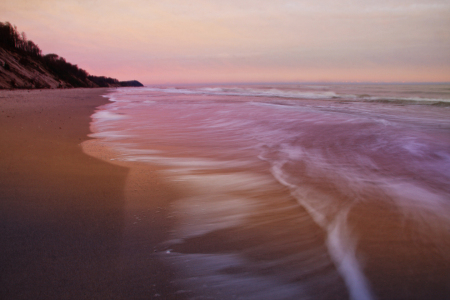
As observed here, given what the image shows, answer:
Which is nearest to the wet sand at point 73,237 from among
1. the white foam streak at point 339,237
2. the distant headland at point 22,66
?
the white foam streak at point 339,237

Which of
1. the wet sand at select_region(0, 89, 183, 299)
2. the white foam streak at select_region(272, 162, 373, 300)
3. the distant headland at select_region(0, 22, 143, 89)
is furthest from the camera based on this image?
the distant headland at select_region(0, 22, 143, 89)

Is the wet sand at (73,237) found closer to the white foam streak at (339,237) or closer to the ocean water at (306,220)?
the ocean water at (306,220)

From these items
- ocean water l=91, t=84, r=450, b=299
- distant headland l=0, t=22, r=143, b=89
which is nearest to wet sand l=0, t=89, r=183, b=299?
ocean water l=91, t=84, r=450, b=299

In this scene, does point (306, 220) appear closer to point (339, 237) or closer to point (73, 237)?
point (339, 237)

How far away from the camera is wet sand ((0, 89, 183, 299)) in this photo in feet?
4.26

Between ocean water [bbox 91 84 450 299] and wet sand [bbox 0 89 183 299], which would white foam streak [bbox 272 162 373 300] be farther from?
wet sand [bbox 0 89 183 299]

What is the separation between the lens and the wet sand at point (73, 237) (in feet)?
4.26

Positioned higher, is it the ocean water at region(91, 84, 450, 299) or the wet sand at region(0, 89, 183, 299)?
the wet sand at region(0, 89, 183, 299)

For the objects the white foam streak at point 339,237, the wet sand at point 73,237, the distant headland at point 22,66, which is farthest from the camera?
the distant headland at point 22,66

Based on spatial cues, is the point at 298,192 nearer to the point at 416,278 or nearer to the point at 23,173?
the point at 416,278

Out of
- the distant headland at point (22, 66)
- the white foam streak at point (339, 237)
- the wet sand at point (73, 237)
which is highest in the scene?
the distant headland at point (22, 66)

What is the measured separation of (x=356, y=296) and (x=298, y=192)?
1.41m

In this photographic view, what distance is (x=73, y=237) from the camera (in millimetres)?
1690

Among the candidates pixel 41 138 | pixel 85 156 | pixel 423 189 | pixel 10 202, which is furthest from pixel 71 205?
pixel 423 189
